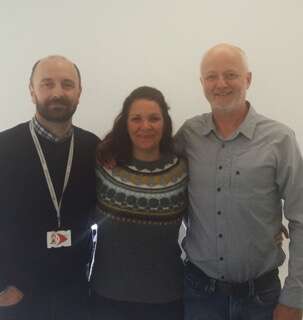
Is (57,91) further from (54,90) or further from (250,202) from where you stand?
(250,202)

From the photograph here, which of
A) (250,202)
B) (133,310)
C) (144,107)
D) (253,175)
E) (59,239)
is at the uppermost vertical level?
(144,107)

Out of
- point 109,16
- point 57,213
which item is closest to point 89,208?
point 57,213

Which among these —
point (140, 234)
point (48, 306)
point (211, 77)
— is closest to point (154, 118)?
point (211, 77)

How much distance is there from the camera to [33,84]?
187 centimetres

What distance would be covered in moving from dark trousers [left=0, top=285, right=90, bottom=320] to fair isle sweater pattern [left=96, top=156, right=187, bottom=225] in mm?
412

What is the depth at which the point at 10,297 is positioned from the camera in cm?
173

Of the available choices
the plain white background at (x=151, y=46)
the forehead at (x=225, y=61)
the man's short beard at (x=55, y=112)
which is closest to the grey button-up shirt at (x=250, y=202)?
the forehead at (x=225, y=61)

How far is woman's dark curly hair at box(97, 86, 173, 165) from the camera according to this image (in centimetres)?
185

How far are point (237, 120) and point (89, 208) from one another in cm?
78

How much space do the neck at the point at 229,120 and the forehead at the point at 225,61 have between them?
0.61 ft

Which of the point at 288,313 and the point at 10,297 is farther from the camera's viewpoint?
the point at 10,297

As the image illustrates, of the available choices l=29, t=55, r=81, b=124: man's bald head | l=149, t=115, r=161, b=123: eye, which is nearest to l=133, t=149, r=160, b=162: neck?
l=149, t=115, r=161, b=123: eye

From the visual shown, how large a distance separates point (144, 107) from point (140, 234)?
57cm

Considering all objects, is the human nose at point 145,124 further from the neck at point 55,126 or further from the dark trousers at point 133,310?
the dark trousers at point 133,310
